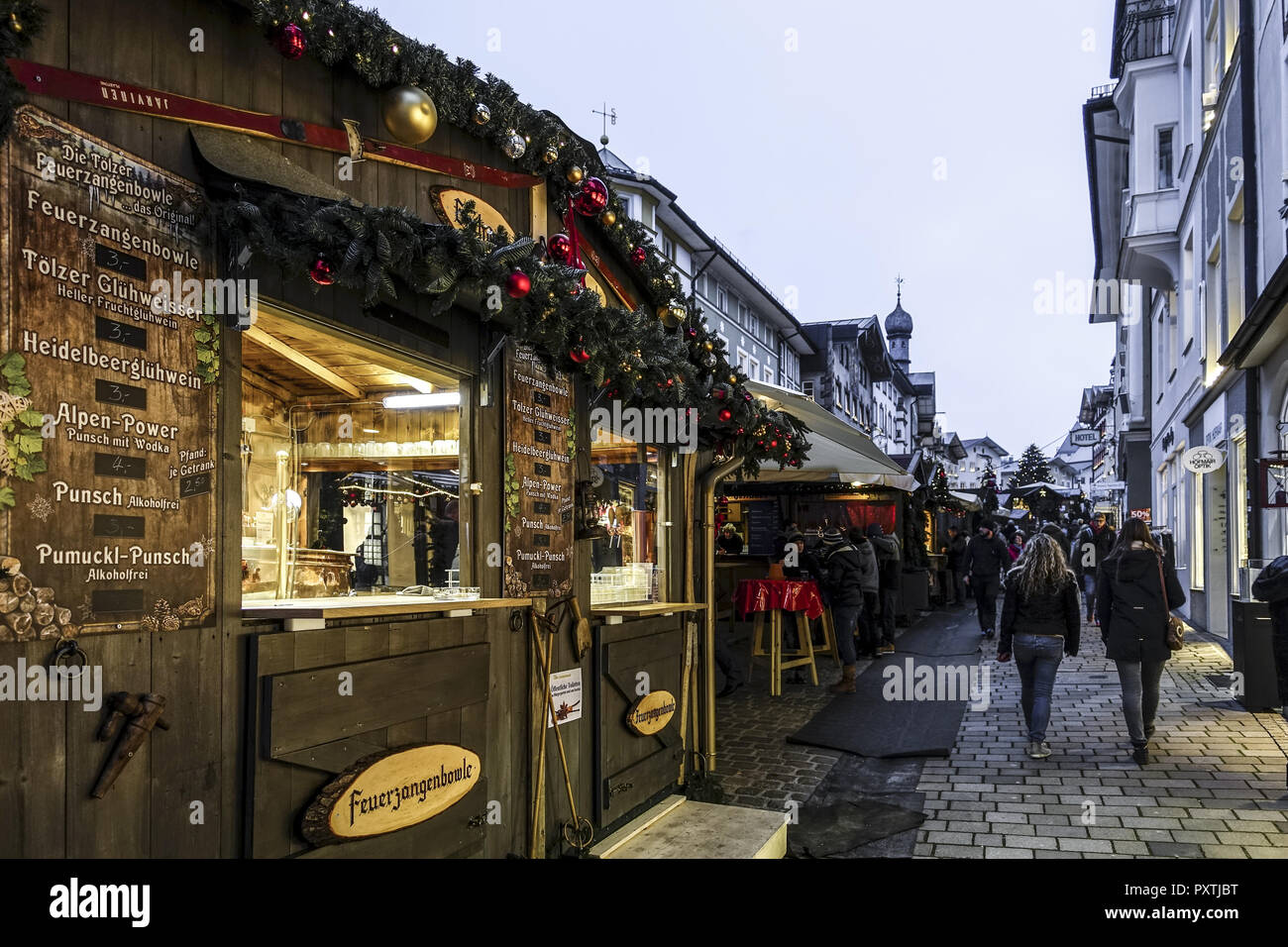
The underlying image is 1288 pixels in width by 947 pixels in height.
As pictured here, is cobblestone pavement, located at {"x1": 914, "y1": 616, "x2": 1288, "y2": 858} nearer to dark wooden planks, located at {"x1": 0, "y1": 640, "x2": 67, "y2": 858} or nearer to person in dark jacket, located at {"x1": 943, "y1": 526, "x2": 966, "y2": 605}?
dark wooden planks, located at {"x1": 0, "y1": 640, "x2": 67, "y2": 858}

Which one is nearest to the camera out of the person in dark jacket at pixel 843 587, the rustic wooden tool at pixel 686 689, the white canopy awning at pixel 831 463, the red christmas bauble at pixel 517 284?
the red christmas bauble at pixel 517 284

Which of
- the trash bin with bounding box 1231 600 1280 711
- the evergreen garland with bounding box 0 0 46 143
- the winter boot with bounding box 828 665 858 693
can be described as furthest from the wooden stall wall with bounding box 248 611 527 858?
the trash bin with bounding box 1231 600 1280 711

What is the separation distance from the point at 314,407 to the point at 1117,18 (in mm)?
26040

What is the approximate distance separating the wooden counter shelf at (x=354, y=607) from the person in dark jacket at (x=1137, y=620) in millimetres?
5003

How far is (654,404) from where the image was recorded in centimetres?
632

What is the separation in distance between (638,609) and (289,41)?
3.62 metres

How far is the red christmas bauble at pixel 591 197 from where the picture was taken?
550 centimetres

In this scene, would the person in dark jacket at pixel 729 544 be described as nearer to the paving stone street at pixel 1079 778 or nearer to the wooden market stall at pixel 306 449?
the paving stone street at pixel 1079 778

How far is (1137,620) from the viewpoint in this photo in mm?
7328

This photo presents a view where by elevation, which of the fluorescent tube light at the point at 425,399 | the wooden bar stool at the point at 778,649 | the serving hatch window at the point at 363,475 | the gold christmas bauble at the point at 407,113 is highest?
the gold christmas bauble at the point at 407,113

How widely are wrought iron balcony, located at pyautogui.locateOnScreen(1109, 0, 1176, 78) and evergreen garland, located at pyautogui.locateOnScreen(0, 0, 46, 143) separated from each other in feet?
75.4

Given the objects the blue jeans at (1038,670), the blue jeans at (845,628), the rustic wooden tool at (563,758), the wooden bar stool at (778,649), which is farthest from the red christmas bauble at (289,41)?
the blue jeans at (845,628)

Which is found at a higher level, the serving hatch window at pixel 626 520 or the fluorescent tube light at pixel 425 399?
the fluorescent tube light at pixel 425 399

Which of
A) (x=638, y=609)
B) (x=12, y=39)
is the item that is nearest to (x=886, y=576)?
(x=638, y=609)
